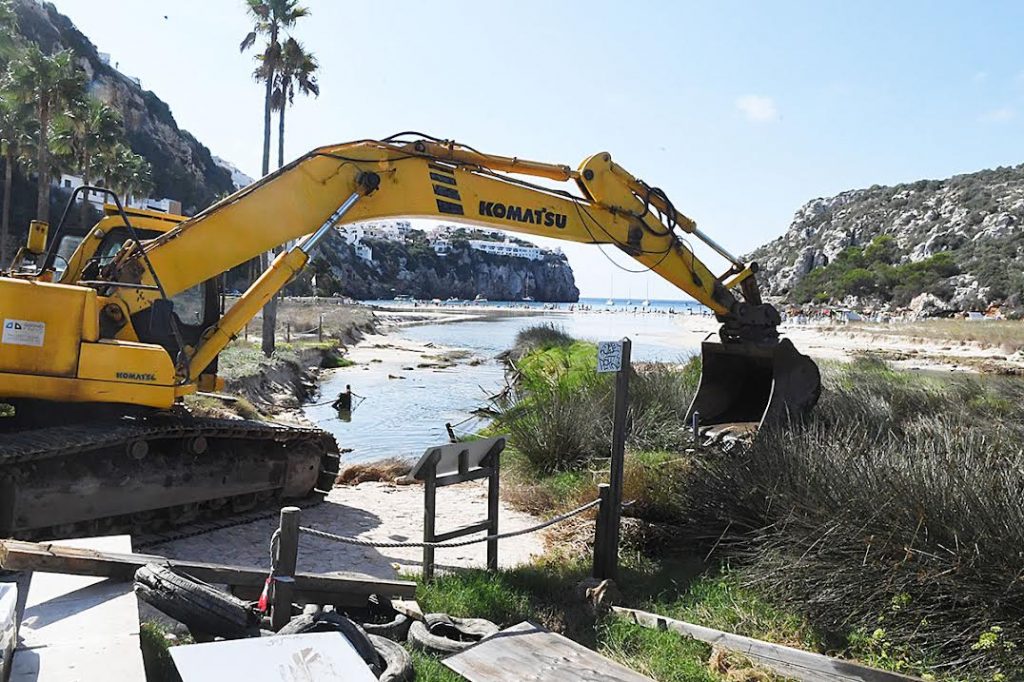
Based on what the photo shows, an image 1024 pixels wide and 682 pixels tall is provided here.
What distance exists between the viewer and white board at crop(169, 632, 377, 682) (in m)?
3.10

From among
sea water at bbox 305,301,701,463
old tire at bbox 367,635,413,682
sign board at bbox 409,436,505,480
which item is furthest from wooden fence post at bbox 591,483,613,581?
sea water at bbox 305,301,701,463

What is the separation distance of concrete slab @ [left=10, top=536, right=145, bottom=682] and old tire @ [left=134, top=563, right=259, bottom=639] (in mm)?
116

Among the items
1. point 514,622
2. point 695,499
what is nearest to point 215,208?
point 514,622

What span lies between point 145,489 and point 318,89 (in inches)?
1093

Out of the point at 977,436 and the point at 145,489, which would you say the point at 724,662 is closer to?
A: the point at 977,436

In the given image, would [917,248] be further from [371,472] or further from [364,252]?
[364,252]

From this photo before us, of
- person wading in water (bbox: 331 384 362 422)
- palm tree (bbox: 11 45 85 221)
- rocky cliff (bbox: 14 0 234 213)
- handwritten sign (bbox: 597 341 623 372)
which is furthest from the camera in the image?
rocky cliff (bbox: 14 0 234 213)

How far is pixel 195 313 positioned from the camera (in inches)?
347

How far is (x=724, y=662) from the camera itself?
5039mm

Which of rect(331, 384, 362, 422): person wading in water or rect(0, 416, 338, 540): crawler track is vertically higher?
rect(0, 416, 338, 540): crawler track

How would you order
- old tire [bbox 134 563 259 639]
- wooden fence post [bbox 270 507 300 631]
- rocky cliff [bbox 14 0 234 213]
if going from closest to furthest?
old tire [bbox 134 563 259 639] → wooden fence post [bbox 270 507 300 631] → rocky cliff [bbox 14 0 234 213]

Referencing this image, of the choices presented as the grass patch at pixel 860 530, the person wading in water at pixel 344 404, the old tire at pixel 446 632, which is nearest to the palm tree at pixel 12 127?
the person wading in water at pixel 344 404

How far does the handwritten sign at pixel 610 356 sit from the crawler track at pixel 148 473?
3825 millimetres

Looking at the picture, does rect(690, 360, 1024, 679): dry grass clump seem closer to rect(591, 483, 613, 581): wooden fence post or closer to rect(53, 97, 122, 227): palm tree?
rect(591, 483, 613, 581): wooden fence post
